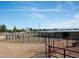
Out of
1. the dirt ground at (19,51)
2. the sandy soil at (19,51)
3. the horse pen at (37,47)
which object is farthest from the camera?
the sandy soil at (19,51)

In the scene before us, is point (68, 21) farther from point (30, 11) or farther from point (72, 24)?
point (30, 11)

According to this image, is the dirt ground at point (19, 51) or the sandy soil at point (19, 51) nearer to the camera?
the dirt ground at point (19, 51)

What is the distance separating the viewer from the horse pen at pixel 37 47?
6881 millimetres

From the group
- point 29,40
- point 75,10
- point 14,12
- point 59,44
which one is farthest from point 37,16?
point 29,40

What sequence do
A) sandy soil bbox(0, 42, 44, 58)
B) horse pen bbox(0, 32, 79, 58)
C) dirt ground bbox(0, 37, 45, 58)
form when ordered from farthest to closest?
sandy soil bbox(0, 42, 44, 58) → dirt ground bbox(0, 37, 45, 58) → horse pen bbox(0, 32, 79, 58)

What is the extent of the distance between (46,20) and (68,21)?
0.73 metres

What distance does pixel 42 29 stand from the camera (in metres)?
7.66

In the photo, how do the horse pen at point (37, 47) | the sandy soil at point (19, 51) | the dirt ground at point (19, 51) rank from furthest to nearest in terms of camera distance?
the sandy soil at point (19, 51) → the dirt ground at point (19, 51) → the horse pen at point (37, 47)

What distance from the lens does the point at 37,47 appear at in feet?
33.9

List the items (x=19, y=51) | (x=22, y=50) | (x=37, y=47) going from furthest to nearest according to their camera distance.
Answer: (x=37, y=47) → (x=22, y=50) → (x=19, y=51)

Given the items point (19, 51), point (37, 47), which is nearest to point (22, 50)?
point (19, 51)

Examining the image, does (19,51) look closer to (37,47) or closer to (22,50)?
(22,50)

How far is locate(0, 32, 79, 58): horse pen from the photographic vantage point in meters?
6.88

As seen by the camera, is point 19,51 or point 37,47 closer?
point 19,51
